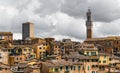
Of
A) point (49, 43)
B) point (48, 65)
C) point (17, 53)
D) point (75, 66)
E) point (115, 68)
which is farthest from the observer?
point (49, 43)

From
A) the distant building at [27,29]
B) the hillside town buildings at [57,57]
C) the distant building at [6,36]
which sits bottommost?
the hillside town buildings at [57,57]

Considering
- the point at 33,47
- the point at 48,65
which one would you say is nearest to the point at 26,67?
the point at 48,65

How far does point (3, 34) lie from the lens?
115062 mm

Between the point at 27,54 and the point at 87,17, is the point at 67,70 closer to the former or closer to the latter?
the point at 27,54

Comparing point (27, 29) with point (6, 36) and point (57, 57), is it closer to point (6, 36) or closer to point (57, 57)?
point (6, 36)

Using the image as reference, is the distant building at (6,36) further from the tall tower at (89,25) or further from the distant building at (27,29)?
the tall tower at (89,25)

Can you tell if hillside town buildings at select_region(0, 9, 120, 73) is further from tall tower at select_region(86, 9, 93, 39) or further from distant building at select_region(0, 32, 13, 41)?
tall tower at select_region(86, 9, 93, 39)

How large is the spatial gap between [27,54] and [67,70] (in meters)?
25.2

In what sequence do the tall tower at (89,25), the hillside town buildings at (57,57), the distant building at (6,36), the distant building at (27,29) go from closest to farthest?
the hillside town buildings at (57,57), the distant building at (6,36), the tall tower at (89,25), the distant building at (27,29)

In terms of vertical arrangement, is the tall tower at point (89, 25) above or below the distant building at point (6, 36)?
above

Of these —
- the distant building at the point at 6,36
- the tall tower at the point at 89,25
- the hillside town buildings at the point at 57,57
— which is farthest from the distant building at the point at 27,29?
the hillside town buildings at the point at 57,57

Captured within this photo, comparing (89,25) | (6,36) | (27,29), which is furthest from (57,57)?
(89,25)

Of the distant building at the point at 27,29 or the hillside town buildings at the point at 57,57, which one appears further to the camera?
the distant building at the point at 27,29

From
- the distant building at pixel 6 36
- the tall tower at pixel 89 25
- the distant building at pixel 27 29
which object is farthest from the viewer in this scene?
the distant building at pixel 27 29
